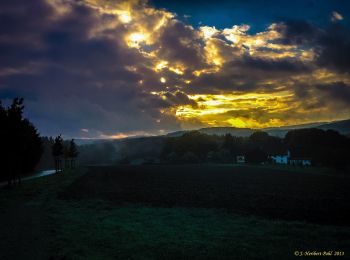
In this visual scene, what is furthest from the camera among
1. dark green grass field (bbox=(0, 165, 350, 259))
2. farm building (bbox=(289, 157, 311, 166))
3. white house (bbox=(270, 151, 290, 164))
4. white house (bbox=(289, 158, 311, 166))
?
white house (bbox=(270, 151, 290, 164))

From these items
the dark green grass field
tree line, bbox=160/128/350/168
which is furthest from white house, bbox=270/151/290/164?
the dark green grass field

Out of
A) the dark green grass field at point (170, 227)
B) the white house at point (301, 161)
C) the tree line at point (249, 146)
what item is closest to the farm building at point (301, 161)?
the white house at point (301, 161)

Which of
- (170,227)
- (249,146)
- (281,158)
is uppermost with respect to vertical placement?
(249,146)

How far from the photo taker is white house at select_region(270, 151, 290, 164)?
471ft

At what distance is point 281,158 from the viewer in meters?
148

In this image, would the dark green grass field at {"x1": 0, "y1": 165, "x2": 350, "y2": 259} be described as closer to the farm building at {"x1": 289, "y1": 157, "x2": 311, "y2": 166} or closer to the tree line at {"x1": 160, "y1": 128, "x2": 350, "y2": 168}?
the farm building at {"x1": 289, "y1": 157, "x2": 311, "y2": 166}

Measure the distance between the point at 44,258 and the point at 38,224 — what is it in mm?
8167

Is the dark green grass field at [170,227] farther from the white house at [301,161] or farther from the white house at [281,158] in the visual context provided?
the white house at [281,158]

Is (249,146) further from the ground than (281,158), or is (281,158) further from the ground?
(249,146)

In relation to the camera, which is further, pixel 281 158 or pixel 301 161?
pixel 281 158

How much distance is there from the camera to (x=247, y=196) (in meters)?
41.2

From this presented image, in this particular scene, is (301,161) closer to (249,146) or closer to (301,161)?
(301,161)

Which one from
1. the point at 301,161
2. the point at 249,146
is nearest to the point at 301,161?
the point at 301,161

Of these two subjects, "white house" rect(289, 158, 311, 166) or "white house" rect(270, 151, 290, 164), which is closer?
"white house" rect(289, 158, 311, 166)
